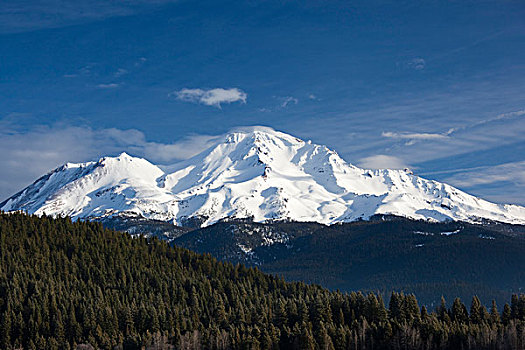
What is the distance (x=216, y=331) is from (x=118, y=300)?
35.9 meters

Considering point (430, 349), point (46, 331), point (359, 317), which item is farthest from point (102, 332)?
point (430, 349)

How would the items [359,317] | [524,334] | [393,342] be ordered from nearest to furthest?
[524,334] < [393,342] < [359,317]

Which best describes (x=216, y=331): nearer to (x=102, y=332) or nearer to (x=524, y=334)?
(x=102, y=332)

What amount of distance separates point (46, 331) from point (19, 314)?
829 cm

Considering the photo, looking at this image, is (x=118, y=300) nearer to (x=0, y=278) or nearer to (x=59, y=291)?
(x=59, y=291)

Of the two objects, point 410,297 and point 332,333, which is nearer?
point 332,333

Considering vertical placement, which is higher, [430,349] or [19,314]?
[19,314]

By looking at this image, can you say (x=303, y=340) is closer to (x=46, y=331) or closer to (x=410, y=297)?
(x=410, y=297)

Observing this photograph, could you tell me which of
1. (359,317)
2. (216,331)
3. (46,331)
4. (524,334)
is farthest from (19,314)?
(524,334)

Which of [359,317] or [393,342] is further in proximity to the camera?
[359,317]

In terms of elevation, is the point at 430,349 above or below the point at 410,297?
below

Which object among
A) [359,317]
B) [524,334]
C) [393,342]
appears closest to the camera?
[524,334]

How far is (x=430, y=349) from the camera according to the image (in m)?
163

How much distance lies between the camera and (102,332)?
177500mm
